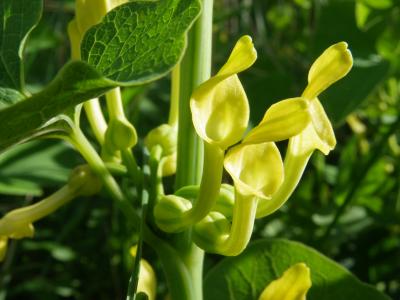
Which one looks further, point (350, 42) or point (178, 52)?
point (350, 42)

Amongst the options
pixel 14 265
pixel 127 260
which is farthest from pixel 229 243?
pixel 14 265

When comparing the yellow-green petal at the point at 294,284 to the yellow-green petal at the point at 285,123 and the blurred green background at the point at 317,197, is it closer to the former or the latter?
the yellow-green petal at the point at 285,123

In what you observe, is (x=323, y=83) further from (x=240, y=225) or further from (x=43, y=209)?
A: (x=43, y=209)

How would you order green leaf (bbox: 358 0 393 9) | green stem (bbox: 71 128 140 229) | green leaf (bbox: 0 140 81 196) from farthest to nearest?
green leaf (bbox: 358 0 393 9) → green leaf (bbox: 0 140 81 196) → green stem (bbox: 71 128 140 229)

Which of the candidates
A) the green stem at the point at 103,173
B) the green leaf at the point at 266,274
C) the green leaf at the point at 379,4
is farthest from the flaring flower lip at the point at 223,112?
the green leaf at the point at 379,4

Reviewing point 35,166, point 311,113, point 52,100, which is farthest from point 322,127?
→ point 35,166

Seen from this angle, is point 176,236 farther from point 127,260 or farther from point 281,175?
point 127,260

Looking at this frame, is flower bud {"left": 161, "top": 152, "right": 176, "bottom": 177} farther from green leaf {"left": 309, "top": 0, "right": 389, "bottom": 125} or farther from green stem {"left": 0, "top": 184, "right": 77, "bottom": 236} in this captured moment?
green leaf {"left": 309, "top": 0, "right": 389, "bottom": 125}

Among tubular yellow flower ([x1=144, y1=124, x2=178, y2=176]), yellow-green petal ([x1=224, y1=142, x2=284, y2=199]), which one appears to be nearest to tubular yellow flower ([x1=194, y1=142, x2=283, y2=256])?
yellow-green petal ([x1=224, y1=142, x2=284, y2=199])
